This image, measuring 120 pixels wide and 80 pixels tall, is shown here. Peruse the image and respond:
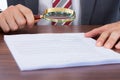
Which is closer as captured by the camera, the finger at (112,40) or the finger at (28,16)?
the finger at (112,40)

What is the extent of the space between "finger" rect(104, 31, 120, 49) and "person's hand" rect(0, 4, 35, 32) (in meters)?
0.32

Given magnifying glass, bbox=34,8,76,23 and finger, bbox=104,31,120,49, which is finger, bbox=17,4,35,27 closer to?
magnifying glass, bbox=34,8,76,23

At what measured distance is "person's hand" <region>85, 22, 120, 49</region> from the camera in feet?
2.51

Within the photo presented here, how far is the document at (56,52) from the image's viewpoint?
594 millimetres

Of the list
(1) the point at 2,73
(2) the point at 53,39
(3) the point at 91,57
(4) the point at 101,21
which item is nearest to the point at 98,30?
(2) the point at 53,39

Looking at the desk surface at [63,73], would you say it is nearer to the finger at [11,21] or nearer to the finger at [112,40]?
the finger at [112,40]

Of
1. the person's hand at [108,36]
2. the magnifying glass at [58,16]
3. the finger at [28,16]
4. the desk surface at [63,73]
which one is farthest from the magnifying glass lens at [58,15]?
the desk surface at [63,73]

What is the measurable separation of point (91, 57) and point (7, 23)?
0.45 metres

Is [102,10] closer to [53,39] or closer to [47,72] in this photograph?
[53,39]

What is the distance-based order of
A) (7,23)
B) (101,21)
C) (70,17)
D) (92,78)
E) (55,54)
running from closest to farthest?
(92,78) < (55,54) < (7,23) < (70,17) < (101,21)

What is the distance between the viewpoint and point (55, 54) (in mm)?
652

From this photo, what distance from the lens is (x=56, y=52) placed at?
0.67 m

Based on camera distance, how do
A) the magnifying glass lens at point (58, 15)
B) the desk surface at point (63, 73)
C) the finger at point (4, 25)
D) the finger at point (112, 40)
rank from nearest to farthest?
1. the desk surface at point (63, 73)
2. the finger at point (112, 40)
3. the finger at point (4, 25)
4. the magnifying glass lens at point (58, 15)

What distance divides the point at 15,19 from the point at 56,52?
0.38 metres
